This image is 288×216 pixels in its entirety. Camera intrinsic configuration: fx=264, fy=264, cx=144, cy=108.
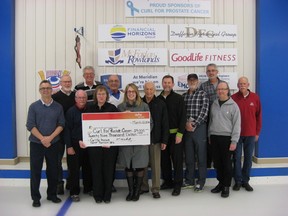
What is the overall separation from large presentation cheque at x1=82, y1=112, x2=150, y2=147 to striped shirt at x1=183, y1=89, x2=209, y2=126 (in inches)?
26.6

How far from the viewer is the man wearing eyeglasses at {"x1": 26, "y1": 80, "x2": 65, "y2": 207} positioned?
9.70 feet

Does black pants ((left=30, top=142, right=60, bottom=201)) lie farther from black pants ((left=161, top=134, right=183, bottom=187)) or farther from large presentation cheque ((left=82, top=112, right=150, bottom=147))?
black pants ((left=161, top=134, right=183, bottom=187))

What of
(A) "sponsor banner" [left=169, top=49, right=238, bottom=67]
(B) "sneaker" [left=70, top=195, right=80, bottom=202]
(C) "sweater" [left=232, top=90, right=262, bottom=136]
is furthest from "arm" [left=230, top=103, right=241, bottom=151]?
(B) "sneaker" [left=70, top=195, right=80, bottom=202]

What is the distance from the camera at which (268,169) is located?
12.8ft

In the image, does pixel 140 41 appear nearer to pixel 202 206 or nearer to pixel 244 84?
pixel 244 84

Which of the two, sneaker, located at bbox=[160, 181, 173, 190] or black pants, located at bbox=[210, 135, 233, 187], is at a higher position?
black pants, located at bbox=[210, 135, 233, 187]

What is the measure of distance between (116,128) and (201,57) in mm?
2000

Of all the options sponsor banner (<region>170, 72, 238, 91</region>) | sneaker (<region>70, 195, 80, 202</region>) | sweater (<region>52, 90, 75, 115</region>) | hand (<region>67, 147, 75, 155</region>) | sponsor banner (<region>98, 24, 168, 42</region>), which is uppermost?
sponsor banner (<region>98, 24, 168, 42</region>)

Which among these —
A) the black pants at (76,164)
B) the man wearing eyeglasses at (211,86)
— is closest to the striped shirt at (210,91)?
the man wearing eyeglasses at (211,86)

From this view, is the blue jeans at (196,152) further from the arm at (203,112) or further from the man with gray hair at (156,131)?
the man with gray hair at (156,131)

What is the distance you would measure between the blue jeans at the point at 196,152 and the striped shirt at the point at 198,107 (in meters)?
0.13

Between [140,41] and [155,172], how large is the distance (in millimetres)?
2101

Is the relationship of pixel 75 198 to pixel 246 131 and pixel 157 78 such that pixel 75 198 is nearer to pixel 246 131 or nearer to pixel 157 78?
Result: pixel 157 78

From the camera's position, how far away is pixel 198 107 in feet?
11.3
